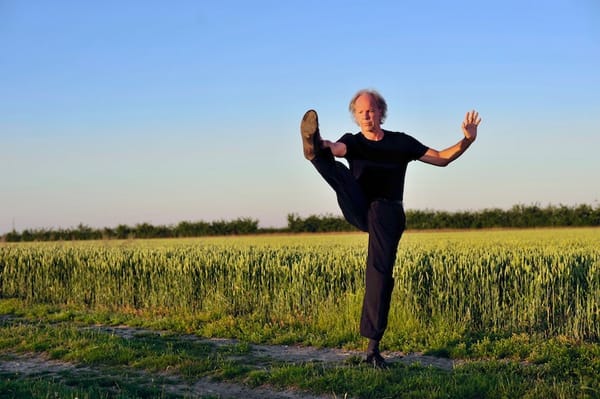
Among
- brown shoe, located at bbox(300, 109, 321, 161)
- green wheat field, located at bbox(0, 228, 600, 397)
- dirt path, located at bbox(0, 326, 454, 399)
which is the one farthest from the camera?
green wheat field, located at bbox(0, 228, 600, 397)

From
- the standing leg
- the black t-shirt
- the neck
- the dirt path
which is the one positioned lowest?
the dirt path

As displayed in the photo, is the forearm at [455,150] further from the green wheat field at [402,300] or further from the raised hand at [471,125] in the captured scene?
the green wheat field at [402,300]

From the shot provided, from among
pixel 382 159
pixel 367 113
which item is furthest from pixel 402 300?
pixel 367 113

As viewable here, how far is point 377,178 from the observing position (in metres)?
6.59

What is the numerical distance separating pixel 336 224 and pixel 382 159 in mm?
44114

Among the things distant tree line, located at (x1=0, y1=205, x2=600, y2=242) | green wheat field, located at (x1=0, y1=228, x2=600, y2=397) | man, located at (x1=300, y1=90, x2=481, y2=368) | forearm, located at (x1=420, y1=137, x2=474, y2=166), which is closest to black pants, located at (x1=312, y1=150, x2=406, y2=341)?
man, located at (x1=300, y1=90, x2=481, y2=368)

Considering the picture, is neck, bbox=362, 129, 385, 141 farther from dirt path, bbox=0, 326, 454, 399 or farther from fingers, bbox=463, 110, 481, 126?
dirt path, bbox=0, 326, 454, 399

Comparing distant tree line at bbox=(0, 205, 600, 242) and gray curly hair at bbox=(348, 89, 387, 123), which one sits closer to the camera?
gray curly hair at bbox=(348, 89, 387, 123)

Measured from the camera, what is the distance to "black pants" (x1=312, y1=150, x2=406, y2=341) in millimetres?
6531

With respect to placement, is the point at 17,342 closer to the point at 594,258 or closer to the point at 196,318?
the point at 196,318

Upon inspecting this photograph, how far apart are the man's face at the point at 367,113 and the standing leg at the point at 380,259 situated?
0.78 m

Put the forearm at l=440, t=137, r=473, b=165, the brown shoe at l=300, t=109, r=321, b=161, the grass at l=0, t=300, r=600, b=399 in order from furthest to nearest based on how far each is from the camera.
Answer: the forearm at l=440, t=137, r=473, b=165 < the grass at l=0, t=300, r=600, b=399 < the brown shoe at l=300, t=109, r=321, b=161

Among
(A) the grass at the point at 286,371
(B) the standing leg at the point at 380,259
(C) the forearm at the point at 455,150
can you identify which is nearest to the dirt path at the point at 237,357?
(A) the grass at the point at 286,371

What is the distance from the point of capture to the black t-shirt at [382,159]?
21.4 feet
